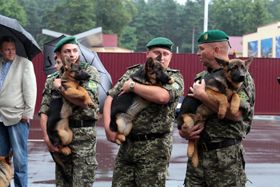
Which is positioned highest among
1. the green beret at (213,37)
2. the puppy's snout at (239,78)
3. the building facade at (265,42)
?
the building facade at (265,42)

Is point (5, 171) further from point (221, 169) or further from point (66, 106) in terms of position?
point (221, 169)

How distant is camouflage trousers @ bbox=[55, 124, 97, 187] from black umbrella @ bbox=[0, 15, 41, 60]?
1.80 metres

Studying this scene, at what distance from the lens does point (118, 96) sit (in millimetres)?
4953

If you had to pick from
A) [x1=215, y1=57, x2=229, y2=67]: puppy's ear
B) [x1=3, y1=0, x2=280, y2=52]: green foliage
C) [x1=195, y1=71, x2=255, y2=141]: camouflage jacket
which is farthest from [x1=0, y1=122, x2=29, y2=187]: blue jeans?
[x1=3, y1=0, x2=280, y2=52]: green foliage

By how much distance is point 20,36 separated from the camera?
658cm

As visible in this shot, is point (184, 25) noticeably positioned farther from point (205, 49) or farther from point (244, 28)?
point (205, 49)

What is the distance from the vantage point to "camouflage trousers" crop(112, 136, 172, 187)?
4.88 metres

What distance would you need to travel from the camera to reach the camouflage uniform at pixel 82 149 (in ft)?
16.8

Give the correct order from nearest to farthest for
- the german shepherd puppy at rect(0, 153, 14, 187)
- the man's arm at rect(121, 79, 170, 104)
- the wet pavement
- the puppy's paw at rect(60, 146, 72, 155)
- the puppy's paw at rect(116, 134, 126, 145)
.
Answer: the man's arm at rect(121, 79, 170, 104) → the puppy's paw at rect(116, 134, 126, 145) → the puppy's paw at rect(60, 146, 72, 155) → the german shepherd puppy at rect(0, 153, 14, 187) → the wet pavement

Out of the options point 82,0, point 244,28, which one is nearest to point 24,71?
point 82,0

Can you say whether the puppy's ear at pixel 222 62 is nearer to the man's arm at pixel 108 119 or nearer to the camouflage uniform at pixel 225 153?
the camouflage uniform at pixel 225 153

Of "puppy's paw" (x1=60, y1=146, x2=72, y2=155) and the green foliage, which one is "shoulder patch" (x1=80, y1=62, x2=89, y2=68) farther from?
the green foliage

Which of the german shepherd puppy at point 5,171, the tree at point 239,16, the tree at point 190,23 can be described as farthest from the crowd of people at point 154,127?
the tree at point 190,23

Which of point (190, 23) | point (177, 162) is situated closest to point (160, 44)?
point (177, 162)
